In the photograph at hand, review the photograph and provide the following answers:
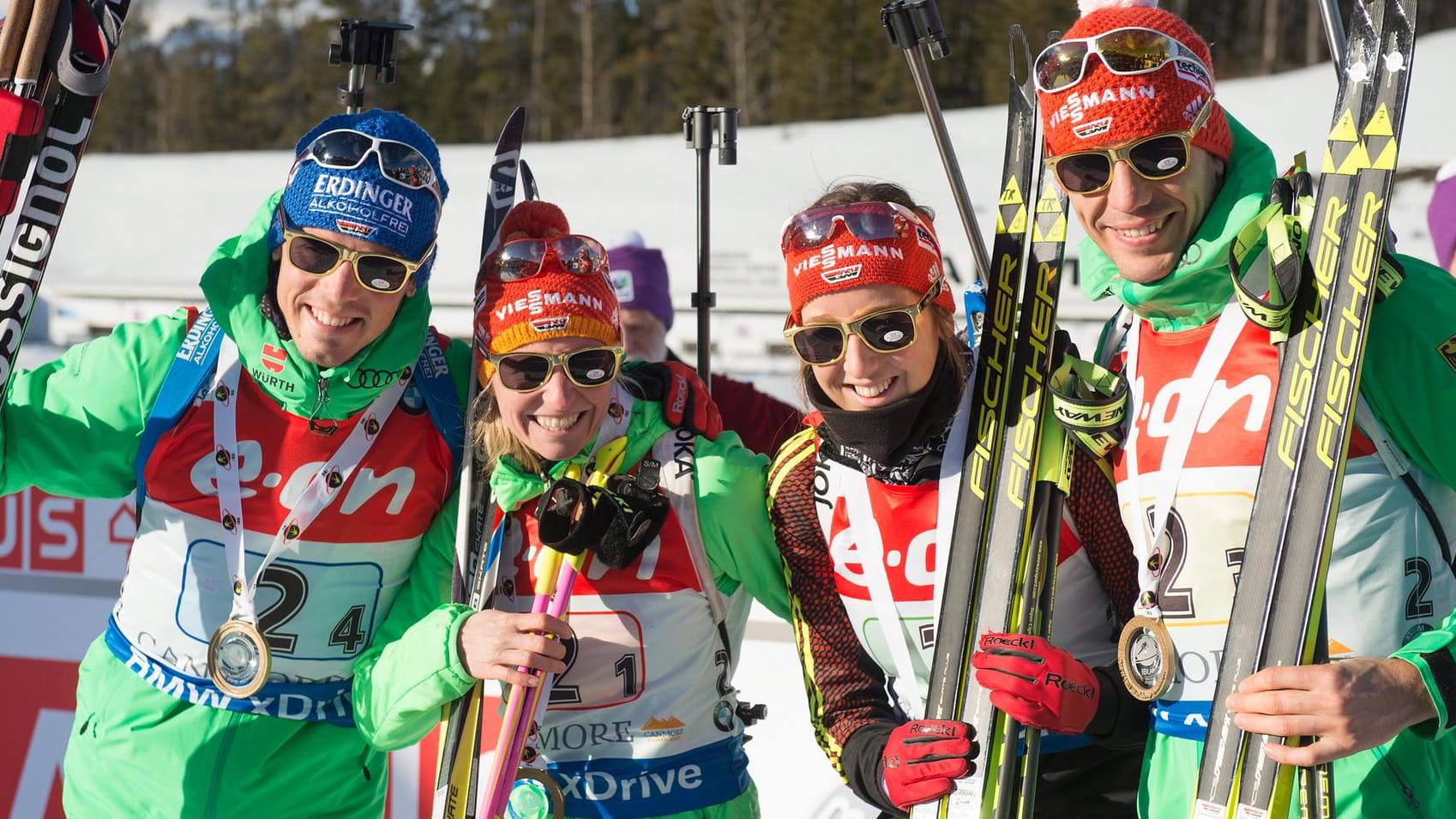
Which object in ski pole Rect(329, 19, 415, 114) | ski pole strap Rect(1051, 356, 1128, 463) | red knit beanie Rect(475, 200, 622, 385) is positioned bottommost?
ski pole strap Rect(1051, 356, 1128, 463)

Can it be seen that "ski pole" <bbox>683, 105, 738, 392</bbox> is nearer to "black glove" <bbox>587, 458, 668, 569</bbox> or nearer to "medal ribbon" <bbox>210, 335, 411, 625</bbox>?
"black glove" <bbox>587, 458, 668, 569</bbox>

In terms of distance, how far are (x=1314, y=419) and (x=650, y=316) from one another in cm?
281

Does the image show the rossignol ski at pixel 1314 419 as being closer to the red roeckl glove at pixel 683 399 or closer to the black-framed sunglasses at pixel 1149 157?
the black-framed sunglasses at pixel 1149 157

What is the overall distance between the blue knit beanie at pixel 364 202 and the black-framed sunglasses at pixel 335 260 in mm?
27

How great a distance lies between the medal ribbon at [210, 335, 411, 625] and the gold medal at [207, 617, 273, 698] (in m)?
0.03

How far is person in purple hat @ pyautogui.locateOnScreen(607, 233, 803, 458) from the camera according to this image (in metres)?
3.98

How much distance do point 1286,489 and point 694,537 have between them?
106 centimetres

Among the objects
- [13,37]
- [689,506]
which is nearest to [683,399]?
[689,506]

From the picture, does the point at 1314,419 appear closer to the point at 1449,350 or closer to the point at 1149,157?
the point at 1449,350

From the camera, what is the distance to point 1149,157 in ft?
6.73

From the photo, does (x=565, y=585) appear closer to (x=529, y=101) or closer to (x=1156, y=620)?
(x=1156, y=620)

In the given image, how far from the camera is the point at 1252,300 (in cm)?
196

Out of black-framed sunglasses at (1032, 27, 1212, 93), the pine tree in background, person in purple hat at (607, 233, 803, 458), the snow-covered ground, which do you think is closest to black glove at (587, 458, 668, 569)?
black-framed sunglasses at (1032, 27, 1212, 93)

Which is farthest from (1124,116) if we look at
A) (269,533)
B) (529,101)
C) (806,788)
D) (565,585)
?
(529,101)
